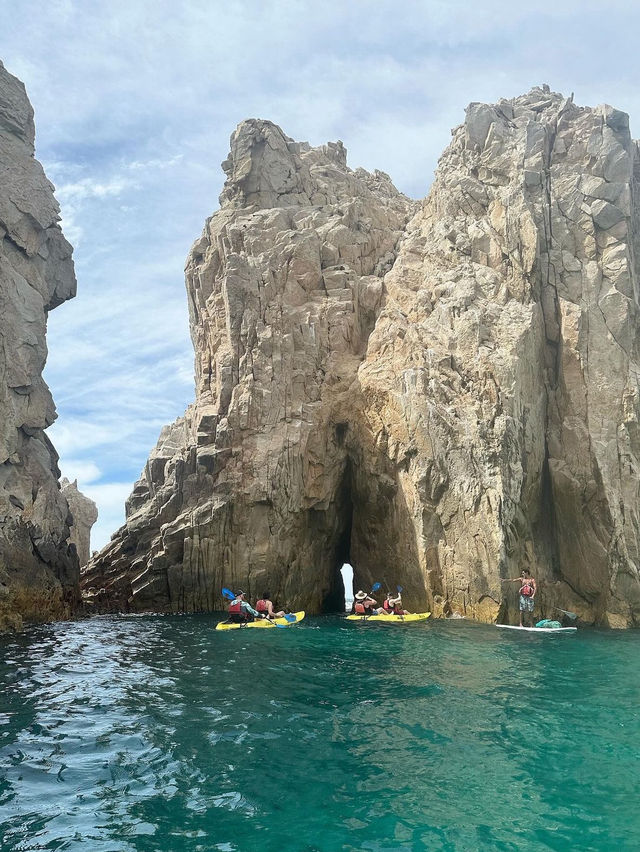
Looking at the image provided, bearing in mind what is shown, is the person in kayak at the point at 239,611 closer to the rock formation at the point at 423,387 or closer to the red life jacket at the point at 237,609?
the red life jacket at the point at 237,609

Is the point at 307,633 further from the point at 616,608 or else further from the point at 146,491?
the point at 146,491

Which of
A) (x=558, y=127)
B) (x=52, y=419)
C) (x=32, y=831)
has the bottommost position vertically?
(x=32, y=831)

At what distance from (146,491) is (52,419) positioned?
9454 mm

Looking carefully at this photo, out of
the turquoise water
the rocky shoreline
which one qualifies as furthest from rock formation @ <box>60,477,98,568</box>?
the turquoise water

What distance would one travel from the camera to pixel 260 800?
8.43 metres

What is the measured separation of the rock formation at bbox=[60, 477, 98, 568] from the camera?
5262 cm

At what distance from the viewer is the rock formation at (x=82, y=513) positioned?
173ft

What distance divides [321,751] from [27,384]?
25.0 meters

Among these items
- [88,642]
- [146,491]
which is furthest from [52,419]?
[88,642]

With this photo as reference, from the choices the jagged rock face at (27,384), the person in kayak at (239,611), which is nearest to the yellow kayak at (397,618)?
the person in kayak at (239,611)

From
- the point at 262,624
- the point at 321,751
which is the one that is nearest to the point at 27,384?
the point at 262,624

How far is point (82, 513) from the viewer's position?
53.6 meters

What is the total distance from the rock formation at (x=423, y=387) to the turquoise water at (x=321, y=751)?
8478mm

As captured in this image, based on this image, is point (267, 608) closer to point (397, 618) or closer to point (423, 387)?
point (397, 618)
